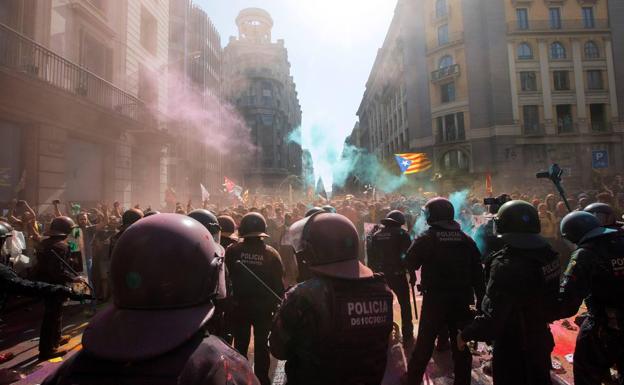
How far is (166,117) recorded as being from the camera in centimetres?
1752

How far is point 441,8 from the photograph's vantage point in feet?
108

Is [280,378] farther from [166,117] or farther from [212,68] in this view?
[212,68]

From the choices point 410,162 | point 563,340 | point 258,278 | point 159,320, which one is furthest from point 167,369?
point 410,162

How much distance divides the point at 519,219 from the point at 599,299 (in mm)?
884

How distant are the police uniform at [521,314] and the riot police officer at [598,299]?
15cm

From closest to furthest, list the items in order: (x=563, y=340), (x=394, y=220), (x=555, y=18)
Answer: (x=563, y=340)
(x=394, y=220)
(x=555, y=18)

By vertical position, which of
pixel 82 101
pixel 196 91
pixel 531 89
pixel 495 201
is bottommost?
pixel 495 201

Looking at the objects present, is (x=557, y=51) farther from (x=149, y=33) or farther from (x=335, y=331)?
(x=335, y=331)

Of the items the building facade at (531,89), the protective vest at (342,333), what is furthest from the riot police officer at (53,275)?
the building facade at (531,89)

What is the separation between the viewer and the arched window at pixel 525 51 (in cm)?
3064

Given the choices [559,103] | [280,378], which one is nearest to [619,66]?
[559,103]

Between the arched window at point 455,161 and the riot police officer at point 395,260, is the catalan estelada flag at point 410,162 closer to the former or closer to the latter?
the riot police officer at point 395,260

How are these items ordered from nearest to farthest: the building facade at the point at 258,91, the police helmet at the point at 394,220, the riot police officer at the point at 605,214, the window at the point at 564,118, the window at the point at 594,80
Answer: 1. the riot police officer at the point at 605,214
2. the police helmet at the point at 394,220
3. the window at the point at 564,118
4. the window at the point at 594,80
5. the building facade at the point at 258,91

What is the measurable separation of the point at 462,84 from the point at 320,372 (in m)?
34.4
